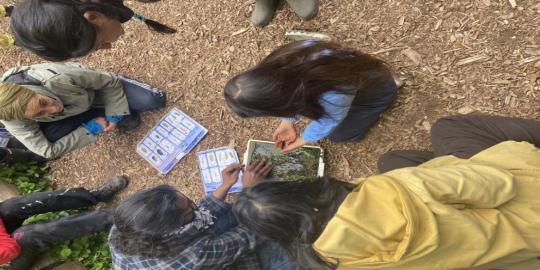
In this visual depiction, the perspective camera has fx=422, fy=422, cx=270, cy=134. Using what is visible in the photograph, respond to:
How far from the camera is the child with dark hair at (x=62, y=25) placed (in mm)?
2094

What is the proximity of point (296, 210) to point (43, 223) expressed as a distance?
2.49m

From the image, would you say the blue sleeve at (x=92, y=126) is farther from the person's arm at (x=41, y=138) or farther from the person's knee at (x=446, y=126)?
the person's knee at (x=446, y=126)

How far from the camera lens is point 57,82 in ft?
8.86

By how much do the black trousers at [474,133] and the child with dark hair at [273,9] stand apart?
1245 mm

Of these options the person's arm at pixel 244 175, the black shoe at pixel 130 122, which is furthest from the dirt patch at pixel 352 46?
the person's arm at pixel 244 175

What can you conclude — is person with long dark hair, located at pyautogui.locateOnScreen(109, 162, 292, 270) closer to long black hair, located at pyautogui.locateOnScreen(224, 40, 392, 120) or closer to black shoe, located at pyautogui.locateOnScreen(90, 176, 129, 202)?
long black hair, located at pyautogui.locateOnScreen(224, 40, 392, 120)

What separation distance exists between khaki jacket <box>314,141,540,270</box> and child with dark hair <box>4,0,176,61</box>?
167 cm

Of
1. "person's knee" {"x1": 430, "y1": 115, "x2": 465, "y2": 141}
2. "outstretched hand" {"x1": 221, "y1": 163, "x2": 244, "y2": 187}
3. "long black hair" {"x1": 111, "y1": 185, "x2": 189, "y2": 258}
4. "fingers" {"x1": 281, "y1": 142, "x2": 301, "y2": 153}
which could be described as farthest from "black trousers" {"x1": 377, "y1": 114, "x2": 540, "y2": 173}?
"long black hair" {"x1": 111, "y1": 185, "x2": 189, "y2": 258}

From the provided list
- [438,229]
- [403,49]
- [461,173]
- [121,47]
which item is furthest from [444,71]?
[121,47]

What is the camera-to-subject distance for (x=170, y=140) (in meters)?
3.39

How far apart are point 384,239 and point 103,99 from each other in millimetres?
2590

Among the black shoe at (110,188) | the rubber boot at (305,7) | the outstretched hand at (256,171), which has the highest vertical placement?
the rubber boot at (305,7)

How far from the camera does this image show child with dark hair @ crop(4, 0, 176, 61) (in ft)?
6.87

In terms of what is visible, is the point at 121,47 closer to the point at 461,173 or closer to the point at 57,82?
the point at 57,82
